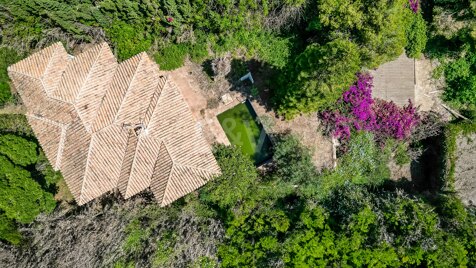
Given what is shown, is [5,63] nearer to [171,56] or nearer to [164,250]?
[171,56]

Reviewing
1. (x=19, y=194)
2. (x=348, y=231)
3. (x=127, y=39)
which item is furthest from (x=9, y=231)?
(x=348, y=231)

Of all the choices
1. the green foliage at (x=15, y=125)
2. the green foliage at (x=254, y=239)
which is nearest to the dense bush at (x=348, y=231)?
the green foliage at (x=254, y=239)

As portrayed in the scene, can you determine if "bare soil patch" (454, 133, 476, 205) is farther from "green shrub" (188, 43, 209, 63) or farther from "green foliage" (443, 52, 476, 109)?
"green shrub" (188, 43, 209, 63)

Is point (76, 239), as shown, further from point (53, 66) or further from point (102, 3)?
point (102, 3)

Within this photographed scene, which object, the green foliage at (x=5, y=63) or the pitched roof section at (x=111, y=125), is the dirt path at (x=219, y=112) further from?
the green foliage at (x=5, y=63)

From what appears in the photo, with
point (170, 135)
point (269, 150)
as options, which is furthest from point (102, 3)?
→ point (269, 150)
